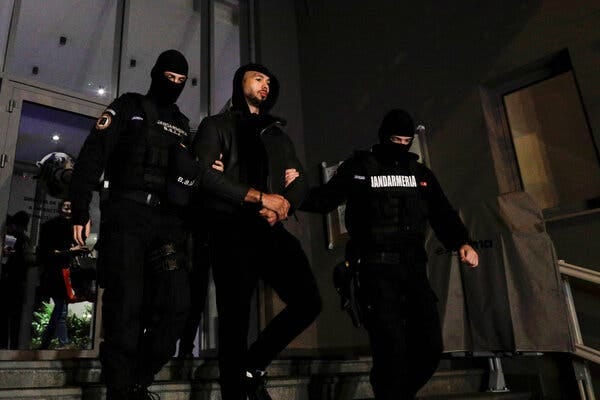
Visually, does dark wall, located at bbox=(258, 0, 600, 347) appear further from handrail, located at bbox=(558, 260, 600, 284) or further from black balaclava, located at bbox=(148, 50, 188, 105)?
black balaclava, located at bbox=(148, 50, 188, 105)

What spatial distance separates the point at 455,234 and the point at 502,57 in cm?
238

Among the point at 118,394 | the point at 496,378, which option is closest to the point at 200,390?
the point at 118,394

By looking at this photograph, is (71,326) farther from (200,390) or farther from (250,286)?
(250,286)

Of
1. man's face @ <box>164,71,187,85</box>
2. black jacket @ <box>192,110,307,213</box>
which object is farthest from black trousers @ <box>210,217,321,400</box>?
man's face @ <box>164,71,187,85</box>

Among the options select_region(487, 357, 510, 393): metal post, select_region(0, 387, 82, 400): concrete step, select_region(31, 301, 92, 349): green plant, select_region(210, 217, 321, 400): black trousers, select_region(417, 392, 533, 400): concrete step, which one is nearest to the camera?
select_region(210, 217, 321, 400): black trousers

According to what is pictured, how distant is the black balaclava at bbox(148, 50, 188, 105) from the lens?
2150 millimetres

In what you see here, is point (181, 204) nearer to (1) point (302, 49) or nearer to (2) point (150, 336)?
(2) point (150, 336)

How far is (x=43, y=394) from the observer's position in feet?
6.70

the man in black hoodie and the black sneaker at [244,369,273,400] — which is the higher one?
the man in black hoodie

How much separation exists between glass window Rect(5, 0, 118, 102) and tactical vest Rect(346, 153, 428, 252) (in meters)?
3.10

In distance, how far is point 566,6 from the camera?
3859 millimetres

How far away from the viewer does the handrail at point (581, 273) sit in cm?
303

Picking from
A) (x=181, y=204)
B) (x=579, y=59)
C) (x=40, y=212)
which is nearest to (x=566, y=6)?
(x=579, y=59)

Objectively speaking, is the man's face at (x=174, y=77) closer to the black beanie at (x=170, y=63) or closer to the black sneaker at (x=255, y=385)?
the black beanie at (x=170, y=63)
